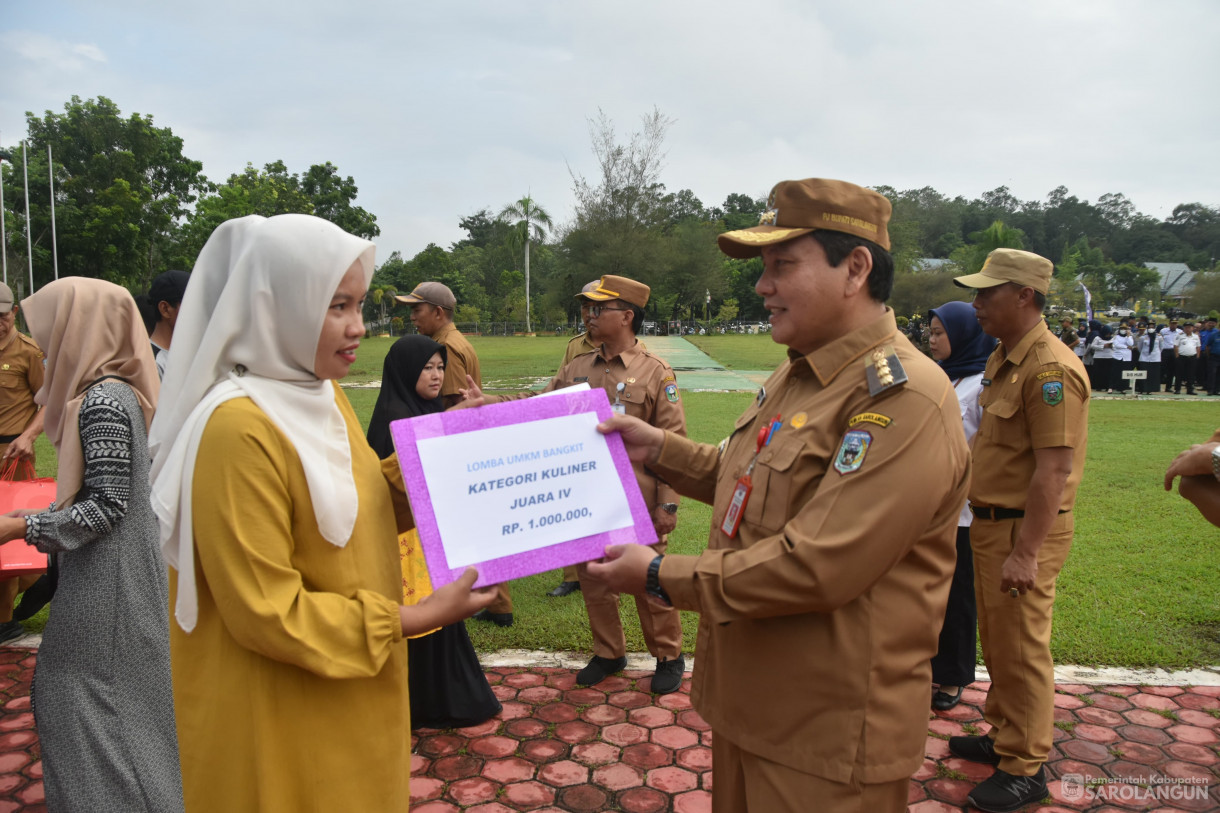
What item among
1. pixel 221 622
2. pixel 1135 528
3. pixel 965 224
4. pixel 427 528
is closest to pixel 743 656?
pixel 427 528

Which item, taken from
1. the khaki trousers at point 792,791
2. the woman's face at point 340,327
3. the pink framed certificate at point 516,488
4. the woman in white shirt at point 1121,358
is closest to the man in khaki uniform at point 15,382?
the woman's face at point 340,327

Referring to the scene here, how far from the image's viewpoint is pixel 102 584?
8.20ft

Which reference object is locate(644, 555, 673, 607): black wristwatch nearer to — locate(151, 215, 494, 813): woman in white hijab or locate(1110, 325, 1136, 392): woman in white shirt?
locate(151, 215, 494, 813): woman in white hijab

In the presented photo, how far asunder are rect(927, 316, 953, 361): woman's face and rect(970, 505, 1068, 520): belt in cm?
112

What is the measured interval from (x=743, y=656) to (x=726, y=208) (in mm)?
94460

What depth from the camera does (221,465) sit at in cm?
154

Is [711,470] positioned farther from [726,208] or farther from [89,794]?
[726,208]

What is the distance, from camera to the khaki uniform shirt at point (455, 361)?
6336 mm

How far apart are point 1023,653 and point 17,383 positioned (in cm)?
663


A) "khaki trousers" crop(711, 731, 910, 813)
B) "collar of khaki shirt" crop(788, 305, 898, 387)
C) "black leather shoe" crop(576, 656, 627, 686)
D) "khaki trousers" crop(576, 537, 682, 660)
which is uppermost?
"collar of khaki shirt" crop(788, 305, 898, 387)

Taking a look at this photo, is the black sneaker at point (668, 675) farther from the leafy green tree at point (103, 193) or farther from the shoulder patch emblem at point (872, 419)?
the leafy green tree at point (103, 193)

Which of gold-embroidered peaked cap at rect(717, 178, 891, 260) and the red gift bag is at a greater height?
gold-embroidered peaked cap at rect(717, 178, 891, 260)

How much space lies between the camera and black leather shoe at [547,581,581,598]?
568cm

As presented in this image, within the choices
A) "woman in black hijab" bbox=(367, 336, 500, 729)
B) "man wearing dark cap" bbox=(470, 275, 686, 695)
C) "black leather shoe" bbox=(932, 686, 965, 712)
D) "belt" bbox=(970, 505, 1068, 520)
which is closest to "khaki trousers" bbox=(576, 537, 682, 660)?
"man wearing dark cap" bbox=(470, 275, 686, 695)
